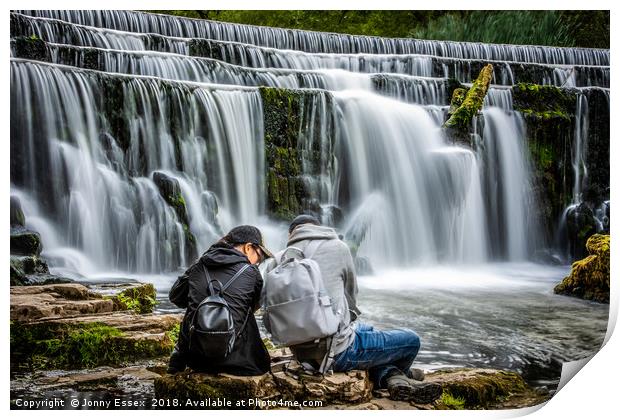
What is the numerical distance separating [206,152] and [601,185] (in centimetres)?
315

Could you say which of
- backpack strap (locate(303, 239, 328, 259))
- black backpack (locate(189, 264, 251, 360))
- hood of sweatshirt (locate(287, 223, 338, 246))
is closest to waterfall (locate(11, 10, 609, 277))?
hood of sweatshirt (locate(287, 223, 338, 246))

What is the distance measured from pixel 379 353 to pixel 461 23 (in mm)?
2936

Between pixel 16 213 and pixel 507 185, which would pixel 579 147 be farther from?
pixel 16 213

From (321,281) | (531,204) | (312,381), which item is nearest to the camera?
(321,281)

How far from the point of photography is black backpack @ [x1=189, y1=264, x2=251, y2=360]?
4082mm

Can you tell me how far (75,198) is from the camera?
210 inches

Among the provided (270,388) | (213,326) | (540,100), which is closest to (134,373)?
(270,388)

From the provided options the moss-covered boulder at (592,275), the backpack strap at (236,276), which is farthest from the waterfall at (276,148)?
the backpack strap at (236,276)

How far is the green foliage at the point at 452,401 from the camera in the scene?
4.80m

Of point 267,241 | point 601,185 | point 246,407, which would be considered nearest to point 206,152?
point 267,241

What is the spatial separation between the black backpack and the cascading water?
140 cm

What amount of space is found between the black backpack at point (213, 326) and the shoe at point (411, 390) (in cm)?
115

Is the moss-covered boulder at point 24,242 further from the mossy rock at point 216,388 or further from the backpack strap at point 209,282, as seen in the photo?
the backpack strap at point 209,282
